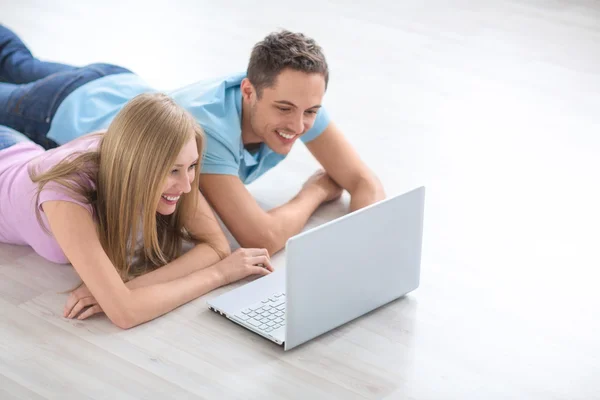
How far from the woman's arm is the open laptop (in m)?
0.12

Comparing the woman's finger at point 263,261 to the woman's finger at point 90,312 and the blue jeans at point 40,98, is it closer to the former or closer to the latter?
the woman's finger at point 90,312

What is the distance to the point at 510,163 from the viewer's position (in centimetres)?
301

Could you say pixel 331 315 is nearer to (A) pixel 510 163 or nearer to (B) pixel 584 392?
(B) pixel 584 392

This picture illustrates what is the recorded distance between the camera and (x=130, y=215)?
215 cm

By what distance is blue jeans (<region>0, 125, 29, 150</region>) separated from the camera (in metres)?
2.50

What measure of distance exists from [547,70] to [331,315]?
197 cm

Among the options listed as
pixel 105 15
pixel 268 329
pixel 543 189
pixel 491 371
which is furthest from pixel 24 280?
pixel 105 15

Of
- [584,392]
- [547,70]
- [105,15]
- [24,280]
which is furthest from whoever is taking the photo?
[105,15]

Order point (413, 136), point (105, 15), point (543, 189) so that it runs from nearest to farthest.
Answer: point (543, 189) < point (413, 136) < point (105, 15)

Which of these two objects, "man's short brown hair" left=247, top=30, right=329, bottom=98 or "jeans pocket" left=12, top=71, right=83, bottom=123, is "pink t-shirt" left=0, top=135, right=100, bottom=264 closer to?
"jeans pocket" left=12, top=71, right=83, bottom=123

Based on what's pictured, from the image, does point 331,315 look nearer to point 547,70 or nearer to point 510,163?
point 510,163

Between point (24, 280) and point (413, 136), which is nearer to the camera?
point (24, 280)

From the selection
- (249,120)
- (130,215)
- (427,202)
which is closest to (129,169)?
(130,215)

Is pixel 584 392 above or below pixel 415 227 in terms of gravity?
below
